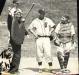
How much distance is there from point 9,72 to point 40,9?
8.46 feet

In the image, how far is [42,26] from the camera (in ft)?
64.3

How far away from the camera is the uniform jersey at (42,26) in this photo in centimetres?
1955

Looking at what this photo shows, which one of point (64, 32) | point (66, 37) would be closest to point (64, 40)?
point (66, 37)

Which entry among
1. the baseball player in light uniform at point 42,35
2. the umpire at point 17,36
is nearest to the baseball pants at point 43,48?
the baseball player in light uniform at point 42,35

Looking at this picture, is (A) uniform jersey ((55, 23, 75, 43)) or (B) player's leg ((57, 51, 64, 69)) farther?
(A) uniform jersey ((55, 23, 75, 43))

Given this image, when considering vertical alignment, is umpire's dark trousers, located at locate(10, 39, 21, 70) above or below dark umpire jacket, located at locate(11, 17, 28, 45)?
below

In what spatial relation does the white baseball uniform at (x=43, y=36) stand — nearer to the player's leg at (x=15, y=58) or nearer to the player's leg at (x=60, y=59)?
the player's leg at (x=60, y=59)

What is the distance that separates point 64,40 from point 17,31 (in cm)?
140

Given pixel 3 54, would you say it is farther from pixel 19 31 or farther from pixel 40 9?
pixel 40 9

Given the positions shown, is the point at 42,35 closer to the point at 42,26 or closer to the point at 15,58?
the point at 42,26

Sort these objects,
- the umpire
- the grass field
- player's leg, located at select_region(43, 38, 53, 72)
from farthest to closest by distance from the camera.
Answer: the grass field, player's leg, located at select_region(43, 38, 53, 72), the umpire

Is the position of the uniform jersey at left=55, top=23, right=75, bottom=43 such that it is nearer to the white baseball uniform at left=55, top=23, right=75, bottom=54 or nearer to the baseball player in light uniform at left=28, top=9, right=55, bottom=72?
the white baseball uniform at left=55, top=23, right=75, bottom=54

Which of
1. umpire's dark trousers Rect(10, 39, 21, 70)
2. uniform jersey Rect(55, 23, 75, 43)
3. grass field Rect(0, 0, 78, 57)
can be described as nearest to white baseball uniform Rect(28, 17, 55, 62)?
uniform jersey Rect(55, 23, 75, 43)

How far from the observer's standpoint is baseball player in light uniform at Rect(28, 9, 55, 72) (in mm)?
19422
